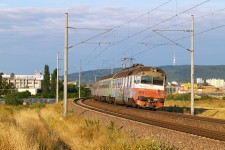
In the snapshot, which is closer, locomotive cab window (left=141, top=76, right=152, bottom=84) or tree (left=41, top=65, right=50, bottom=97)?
locomotive cab window (left=141, top=76, right=152, bottom=84)

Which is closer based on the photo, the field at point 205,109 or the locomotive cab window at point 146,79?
the locomotive cab window at point 146,79

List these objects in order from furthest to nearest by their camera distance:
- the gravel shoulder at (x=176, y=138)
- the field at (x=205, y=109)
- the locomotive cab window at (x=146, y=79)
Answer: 1. the field at (x=205, y=109)
2. the locomotive cab window at (x=146, y=79)
3. the gravel shoulder at (x=176, y=138)

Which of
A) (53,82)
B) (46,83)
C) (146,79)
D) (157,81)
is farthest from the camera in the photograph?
(46,83)

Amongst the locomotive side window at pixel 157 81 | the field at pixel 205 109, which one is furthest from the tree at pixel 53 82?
the locomotive side window at pixel 157 81

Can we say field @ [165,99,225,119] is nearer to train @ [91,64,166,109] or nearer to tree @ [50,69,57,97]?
train @ [91,64,166,109]

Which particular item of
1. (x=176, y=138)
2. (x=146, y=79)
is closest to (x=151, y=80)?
(x=146, y=79)

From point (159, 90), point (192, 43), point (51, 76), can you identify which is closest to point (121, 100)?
point (159, 90)

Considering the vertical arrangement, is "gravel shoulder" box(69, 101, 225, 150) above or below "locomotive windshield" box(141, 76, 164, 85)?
below

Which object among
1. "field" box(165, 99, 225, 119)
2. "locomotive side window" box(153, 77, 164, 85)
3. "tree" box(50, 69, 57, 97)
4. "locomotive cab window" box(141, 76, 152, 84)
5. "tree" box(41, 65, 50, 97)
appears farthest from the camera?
"tree" box(41, 65, 50, 97)

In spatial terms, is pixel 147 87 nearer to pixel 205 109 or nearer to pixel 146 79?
pixel 146 79

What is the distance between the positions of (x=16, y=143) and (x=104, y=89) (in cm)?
4105

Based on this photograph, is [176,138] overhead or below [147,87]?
below

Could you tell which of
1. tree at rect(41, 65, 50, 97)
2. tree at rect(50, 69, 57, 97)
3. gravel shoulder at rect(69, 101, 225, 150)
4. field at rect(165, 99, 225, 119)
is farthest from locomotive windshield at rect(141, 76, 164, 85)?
tree at rect(41, 65, 50, 97)

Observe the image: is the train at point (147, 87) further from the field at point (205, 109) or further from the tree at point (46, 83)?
the tree at point (46, 83)
